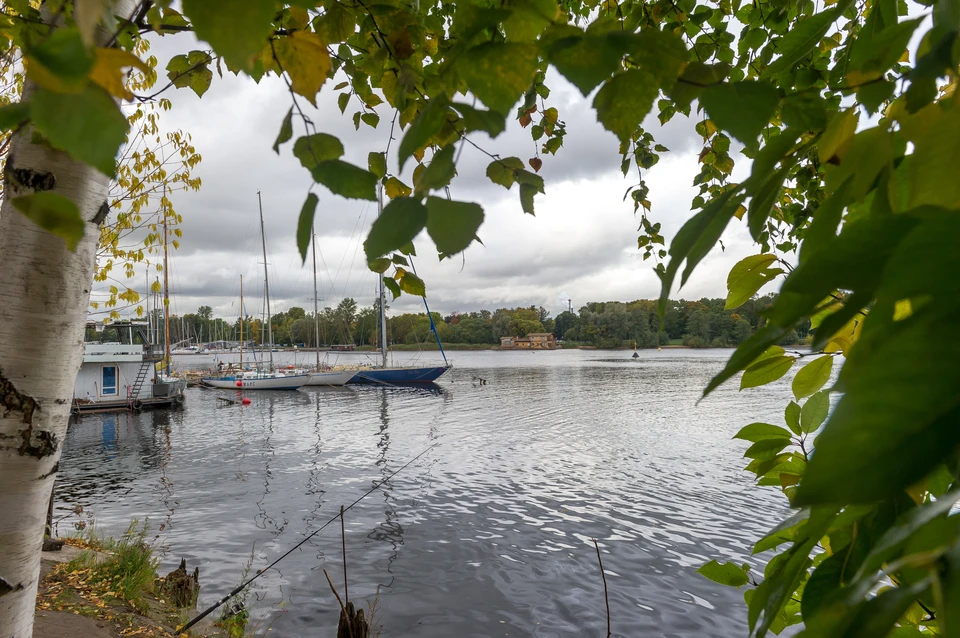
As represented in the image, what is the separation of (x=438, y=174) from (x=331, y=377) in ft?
157

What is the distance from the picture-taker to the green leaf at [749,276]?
3.30ft

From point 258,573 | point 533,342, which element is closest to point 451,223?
point 258,573

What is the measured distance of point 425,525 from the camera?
1224 centimetres

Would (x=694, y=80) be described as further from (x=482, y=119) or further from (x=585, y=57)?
(x=482, y=119)

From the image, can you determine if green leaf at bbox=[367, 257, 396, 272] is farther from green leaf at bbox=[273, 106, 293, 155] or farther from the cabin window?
the cabin window

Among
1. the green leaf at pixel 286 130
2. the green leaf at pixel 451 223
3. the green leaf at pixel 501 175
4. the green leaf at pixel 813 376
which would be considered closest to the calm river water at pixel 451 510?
the green leaf at pixel 813 376

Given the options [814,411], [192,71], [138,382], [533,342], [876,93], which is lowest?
[138,382]

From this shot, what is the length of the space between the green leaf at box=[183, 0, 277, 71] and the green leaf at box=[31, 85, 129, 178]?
0.10m

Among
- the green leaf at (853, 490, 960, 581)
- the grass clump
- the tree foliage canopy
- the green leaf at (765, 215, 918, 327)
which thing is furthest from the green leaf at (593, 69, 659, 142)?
the grass clump

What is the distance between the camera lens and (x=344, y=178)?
2.01 feet

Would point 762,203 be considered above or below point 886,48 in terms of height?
below

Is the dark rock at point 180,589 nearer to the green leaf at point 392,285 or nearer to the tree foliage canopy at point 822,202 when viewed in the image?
the green leaf at point 392,285

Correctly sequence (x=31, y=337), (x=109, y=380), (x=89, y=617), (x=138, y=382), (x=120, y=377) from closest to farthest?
(x=31, y=337)
(x=89, y=617)
(x=109, y=380)
(x=120, y=377)
(x=138, y=382)

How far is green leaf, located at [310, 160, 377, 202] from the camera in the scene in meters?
0.60
